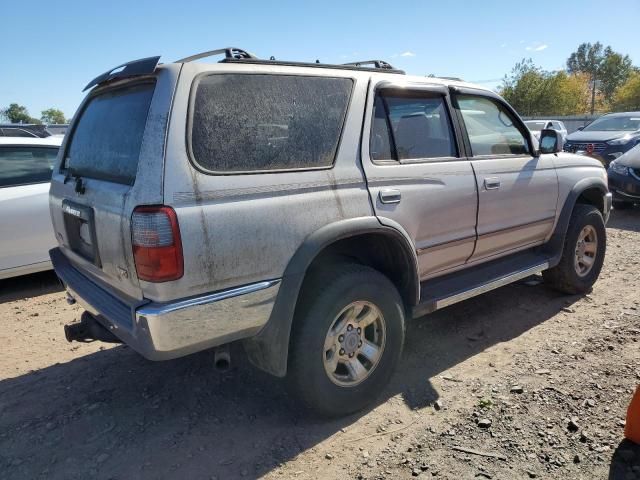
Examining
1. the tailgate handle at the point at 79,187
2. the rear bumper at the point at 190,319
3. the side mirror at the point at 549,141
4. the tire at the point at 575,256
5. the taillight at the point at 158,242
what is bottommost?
the tire at the point at 575,256

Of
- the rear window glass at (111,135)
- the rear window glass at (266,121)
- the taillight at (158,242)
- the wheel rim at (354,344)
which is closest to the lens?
the taillight at (158,242)

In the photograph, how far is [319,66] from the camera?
2.95 metres

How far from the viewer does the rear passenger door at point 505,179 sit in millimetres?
3688

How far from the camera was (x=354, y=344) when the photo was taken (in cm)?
294

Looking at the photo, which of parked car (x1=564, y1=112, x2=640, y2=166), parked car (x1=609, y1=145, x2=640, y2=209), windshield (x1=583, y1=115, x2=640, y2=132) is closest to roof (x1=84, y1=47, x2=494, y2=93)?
parked car (x1=609, y1=145, x2=640, y2=209)

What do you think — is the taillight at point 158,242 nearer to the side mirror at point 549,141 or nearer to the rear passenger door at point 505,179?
the rear passenger door at point 505,179

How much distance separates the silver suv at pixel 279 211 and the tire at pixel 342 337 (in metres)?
0.01

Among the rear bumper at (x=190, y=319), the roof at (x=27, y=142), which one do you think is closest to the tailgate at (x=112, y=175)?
the rear bumper at (x=190, y=319)

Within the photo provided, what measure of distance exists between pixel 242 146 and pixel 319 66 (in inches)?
33.5

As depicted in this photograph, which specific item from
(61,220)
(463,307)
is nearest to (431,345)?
(463,307)

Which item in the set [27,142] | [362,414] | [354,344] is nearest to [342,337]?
[354,344]

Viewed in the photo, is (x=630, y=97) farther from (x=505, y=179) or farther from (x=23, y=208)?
(x=23, y=208)

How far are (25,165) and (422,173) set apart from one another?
14.4 ft

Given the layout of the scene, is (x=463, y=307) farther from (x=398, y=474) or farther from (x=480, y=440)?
(x=398, y=474)
